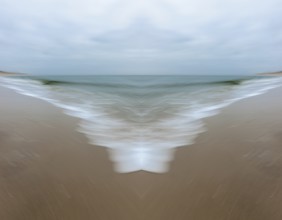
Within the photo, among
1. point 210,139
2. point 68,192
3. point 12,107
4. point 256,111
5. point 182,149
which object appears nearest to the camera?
point 68,192

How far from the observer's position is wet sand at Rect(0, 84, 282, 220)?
2477mm

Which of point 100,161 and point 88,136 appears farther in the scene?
point 88,136

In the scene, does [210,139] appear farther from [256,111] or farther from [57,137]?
[256,111]

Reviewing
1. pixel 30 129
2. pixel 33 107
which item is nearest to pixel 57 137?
pixel 30 129

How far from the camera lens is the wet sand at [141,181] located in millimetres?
2477

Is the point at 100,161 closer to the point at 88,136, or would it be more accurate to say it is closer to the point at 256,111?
the point at 88,136

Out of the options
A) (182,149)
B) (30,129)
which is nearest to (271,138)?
(182,149)

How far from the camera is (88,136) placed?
188 inches

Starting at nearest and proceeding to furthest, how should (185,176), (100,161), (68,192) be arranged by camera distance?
Answer: (68,192) < (185,176) < (100,161)

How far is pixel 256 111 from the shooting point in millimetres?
7062

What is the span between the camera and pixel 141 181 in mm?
3078

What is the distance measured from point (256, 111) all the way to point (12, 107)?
6850 mm

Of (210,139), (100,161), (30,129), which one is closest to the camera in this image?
(100,161)

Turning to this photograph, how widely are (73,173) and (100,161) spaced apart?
0.51m
